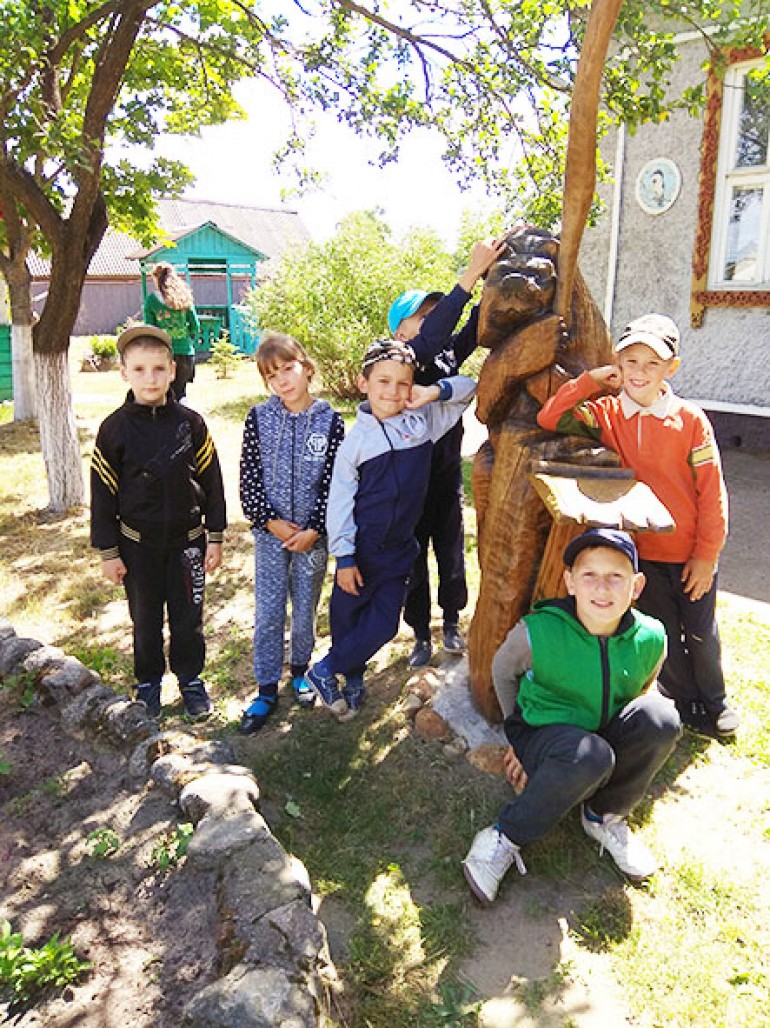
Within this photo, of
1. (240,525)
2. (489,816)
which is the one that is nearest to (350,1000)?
(489,816)

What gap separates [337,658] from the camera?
3012 mm

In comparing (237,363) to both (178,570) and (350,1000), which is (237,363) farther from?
(350,1000)

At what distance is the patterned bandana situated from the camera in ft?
8.92

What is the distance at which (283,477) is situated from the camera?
10.0 feet

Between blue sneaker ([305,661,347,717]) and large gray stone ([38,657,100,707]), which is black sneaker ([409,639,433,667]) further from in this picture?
large gray stone ([38,657,100,707])

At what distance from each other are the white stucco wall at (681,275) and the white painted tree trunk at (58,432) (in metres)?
5.18

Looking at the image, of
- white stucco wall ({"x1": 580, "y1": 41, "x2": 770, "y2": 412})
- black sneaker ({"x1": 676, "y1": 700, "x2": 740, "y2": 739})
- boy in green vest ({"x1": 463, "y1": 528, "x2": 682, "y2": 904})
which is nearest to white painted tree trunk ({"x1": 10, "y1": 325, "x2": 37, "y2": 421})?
white stucco wall ({"x1": 580, "y1": 41, "x2": 770, "y2": 412})

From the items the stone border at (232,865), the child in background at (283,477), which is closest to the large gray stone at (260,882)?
the stone border at (232,865)

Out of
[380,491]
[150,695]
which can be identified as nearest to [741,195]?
[380,491]

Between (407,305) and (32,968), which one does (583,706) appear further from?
(407,305)

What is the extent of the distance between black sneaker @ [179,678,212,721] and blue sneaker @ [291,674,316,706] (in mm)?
356

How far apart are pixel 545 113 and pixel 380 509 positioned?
2862mm

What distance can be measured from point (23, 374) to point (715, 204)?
8.09 metres

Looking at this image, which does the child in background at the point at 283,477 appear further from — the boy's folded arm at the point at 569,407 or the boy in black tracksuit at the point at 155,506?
the boy's folded arm at the point at 569,407
